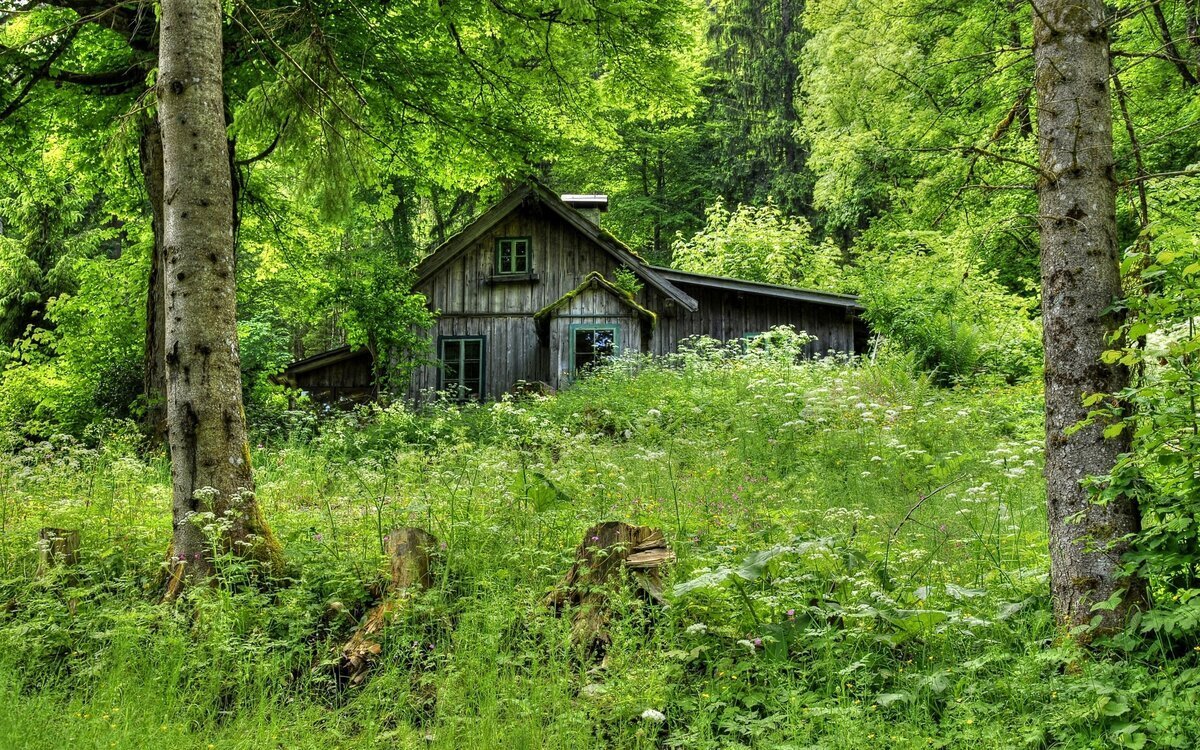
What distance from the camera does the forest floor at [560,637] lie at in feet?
10.6

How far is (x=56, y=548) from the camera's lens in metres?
5.02

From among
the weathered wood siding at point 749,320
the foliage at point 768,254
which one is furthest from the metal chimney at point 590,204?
the foliage at point 768,254

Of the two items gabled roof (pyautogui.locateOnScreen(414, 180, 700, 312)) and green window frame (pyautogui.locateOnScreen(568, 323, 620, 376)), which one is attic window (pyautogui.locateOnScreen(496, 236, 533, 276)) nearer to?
gabled roof (pyautogui.locateOnScreen(414, 180, 700, 312))

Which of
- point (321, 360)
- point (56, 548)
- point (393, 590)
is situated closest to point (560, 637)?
point (393, 590)

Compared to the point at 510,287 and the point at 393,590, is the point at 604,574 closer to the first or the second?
the point at 393,590

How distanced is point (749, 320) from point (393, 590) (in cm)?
1678

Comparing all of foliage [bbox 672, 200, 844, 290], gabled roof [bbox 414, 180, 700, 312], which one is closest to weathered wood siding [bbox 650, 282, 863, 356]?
gabled roof [bbox 414, 180, 700, 312]

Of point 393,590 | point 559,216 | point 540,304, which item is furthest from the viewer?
point 540,304

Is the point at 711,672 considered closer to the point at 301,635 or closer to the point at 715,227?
the point at 301,635

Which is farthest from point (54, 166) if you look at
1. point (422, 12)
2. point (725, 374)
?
point (725, 374)

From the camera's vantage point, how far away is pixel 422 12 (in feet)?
35.6

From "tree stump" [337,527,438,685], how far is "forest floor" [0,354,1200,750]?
0.10 m

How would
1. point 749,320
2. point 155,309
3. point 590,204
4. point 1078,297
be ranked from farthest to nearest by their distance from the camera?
point 590,204, point 749,320, point 155,309, point 1078,297

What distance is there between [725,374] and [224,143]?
9.08 meters
